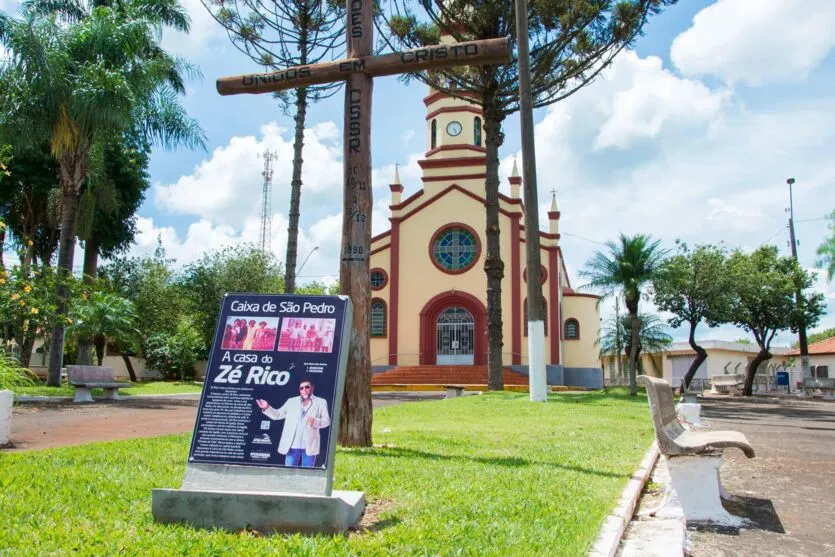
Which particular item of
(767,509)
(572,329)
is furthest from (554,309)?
(767,509)

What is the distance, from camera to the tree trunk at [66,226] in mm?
17391

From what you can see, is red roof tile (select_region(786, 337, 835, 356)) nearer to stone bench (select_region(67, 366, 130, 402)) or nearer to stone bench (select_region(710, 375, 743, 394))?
stone bench (select_region(710, 375, 743, 394))

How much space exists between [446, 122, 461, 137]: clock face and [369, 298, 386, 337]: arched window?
894 centimetres

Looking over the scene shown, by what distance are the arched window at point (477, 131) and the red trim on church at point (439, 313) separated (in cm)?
779

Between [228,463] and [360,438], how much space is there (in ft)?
9.46

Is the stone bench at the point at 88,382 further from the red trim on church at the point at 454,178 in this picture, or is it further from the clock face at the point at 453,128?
the clock face at the point at 453,128

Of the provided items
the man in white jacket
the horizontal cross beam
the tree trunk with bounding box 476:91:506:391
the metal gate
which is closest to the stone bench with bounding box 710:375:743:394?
the metal gate

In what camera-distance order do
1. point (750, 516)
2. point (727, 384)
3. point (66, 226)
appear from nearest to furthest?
point (750, 516), point (66, 226), point (727, 384)

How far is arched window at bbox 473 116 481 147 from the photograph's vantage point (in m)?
33.6

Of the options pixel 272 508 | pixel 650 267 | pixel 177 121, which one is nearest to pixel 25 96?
pixel 177 121

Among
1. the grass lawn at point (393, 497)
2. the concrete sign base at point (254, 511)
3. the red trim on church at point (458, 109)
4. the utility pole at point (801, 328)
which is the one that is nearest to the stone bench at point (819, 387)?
the utility pole at point (801, 328)

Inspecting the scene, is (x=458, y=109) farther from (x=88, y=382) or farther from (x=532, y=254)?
(x=88, y=382)

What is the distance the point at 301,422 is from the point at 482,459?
2748 mm

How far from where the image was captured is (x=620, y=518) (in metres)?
4.13
